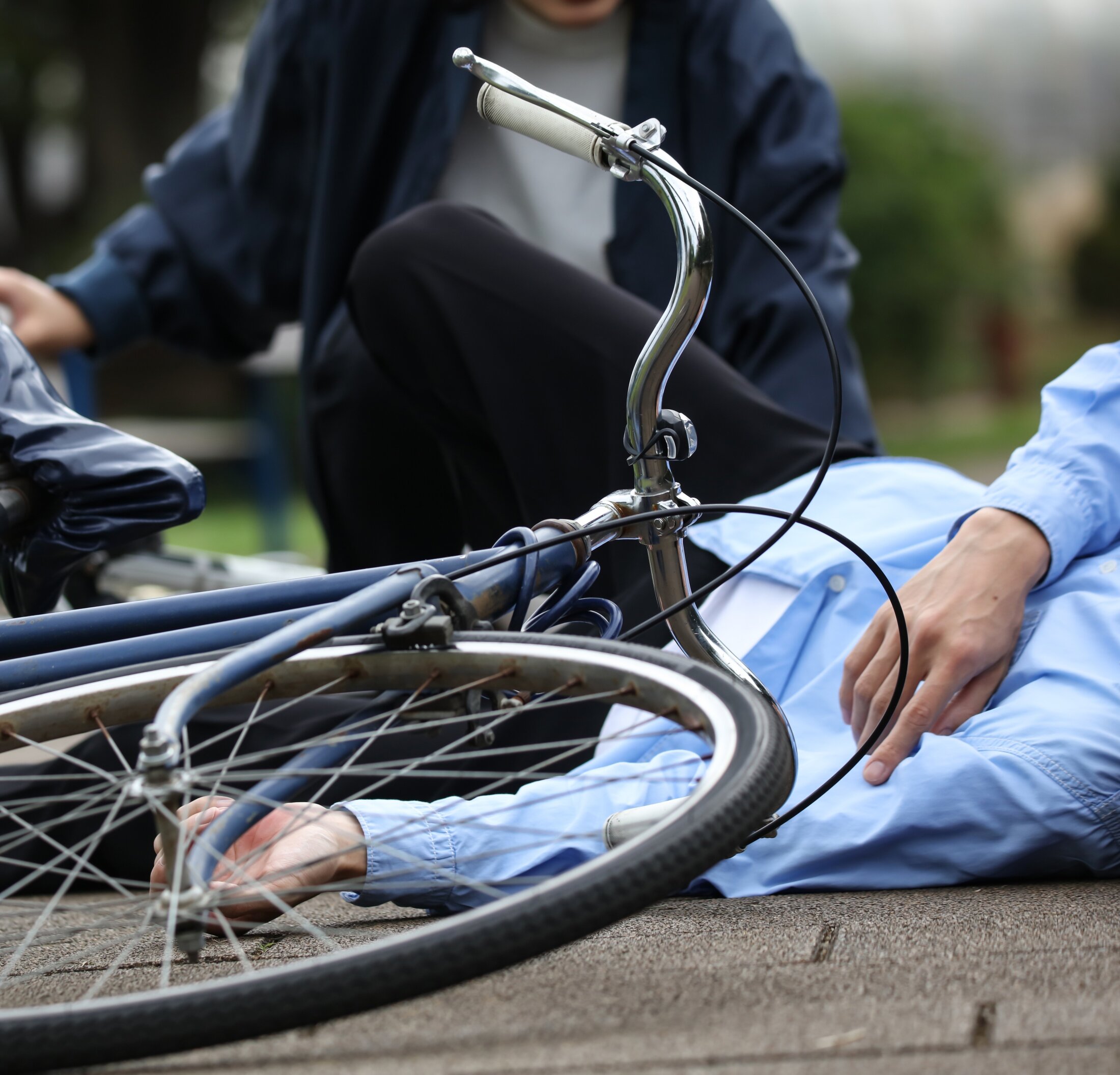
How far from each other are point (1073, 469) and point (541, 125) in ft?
1.92

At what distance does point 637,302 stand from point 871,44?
1797cm

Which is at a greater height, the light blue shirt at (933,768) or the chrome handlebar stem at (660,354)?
the chrome handlebar stem at (660,354)

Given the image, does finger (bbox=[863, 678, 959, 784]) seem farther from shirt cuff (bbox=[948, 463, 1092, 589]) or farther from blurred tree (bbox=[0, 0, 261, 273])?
blurred tree (bbox=[0, 0, 261, 273])

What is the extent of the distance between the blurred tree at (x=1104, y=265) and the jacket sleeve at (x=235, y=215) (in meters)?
15.8

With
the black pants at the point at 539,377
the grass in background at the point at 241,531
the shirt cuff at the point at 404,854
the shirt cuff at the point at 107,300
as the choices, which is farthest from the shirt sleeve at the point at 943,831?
the grass in background at the point at 241,531

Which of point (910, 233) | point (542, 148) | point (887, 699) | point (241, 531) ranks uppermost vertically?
point (542, 148)

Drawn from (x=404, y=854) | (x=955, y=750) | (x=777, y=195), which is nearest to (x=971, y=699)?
(x=955, y=750)

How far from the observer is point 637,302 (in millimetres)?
1557

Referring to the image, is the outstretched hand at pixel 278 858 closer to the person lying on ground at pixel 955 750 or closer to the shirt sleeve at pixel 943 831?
the person lying on ground at pixel 955 750

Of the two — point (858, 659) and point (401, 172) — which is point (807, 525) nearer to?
point (858, 659)

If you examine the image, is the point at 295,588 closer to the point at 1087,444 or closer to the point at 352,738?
the point at 352,738

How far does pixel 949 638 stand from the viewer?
1137mm

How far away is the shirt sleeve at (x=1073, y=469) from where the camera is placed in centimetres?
121

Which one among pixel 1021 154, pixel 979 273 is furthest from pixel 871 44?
pixel 979 273
